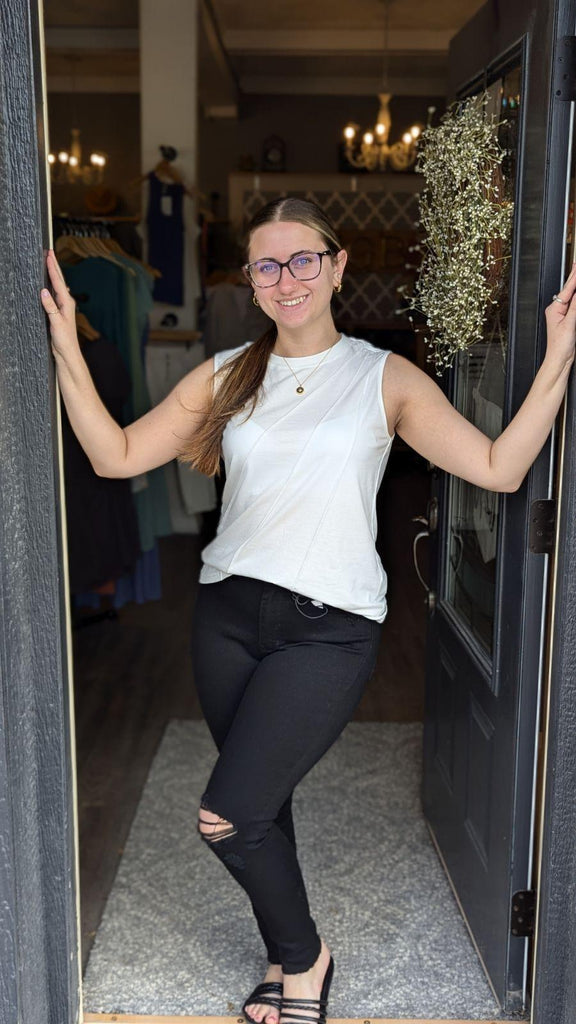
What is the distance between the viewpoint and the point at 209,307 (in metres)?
6.92

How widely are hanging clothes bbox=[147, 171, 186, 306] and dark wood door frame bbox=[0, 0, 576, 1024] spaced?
5.22m

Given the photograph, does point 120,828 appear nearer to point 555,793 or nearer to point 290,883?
point 290,883

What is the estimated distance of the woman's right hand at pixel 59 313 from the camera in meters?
1.94

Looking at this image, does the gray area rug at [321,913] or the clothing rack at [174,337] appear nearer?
the gray area rug at [321,913]

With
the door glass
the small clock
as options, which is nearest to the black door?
the door glass

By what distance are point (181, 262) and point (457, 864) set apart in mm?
5338

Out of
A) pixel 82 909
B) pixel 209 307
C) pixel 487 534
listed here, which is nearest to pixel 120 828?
pixel 82 909

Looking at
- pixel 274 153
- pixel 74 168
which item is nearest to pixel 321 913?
pixel 74 168

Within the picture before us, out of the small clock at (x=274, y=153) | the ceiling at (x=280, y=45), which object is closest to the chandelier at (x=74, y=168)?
the ceiling at (x=280, y=45)

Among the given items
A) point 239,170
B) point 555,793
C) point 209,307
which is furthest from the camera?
point 239,170

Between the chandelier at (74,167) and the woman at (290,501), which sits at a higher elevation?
the chandelier at (74,167)

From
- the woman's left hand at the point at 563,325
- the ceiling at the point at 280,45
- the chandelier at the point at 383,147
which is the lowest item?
the woman's left hand at the point at 563,325

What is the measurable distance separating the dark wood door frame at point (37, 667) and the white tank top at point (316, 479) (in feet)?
1.26

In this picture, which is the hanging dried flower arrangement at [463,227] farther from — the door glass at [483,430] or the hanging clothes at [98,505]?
the hanging clothes at [98,505]
